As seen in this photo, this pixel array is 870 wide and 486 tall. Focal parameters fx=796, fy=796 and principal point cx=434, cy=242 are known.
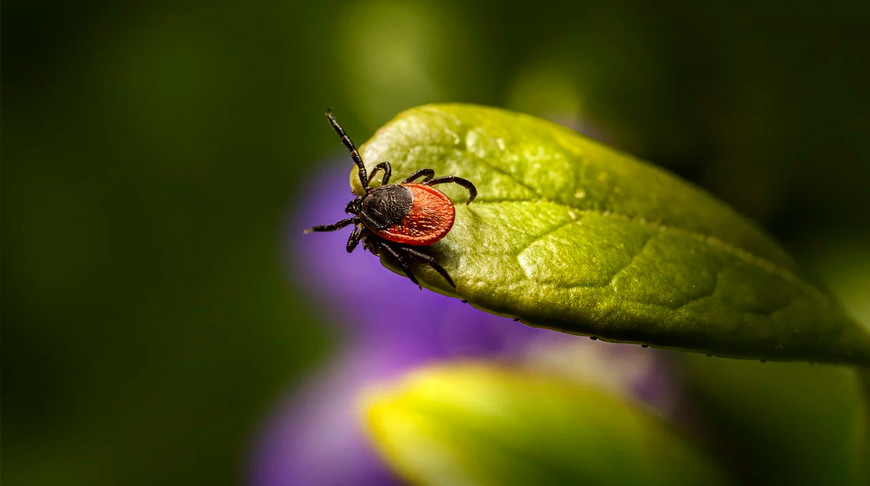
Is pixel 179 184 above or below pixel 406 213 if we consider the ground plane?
below

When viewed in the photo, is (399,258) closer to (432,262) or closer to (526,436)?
(432,262)

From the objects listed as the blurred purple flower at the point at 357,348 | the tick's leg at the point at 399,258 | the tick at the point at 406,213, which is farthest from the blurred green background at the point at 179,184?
the tick's leg at the point at 399,258

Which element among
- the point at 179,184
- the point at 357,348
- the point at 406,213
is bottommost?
the point at 357,348

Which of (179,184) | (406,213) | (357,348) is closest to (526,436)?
(406,213)

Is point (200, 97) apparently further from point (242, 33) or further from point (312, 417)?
point (312, 417)

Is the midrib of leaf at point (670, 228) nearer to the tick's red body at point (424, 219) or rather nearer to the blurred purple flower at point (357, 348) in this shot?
the tick's red body at point (424, 219)

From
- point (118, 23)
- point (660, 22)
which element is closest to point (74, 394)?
point (118, 23)
